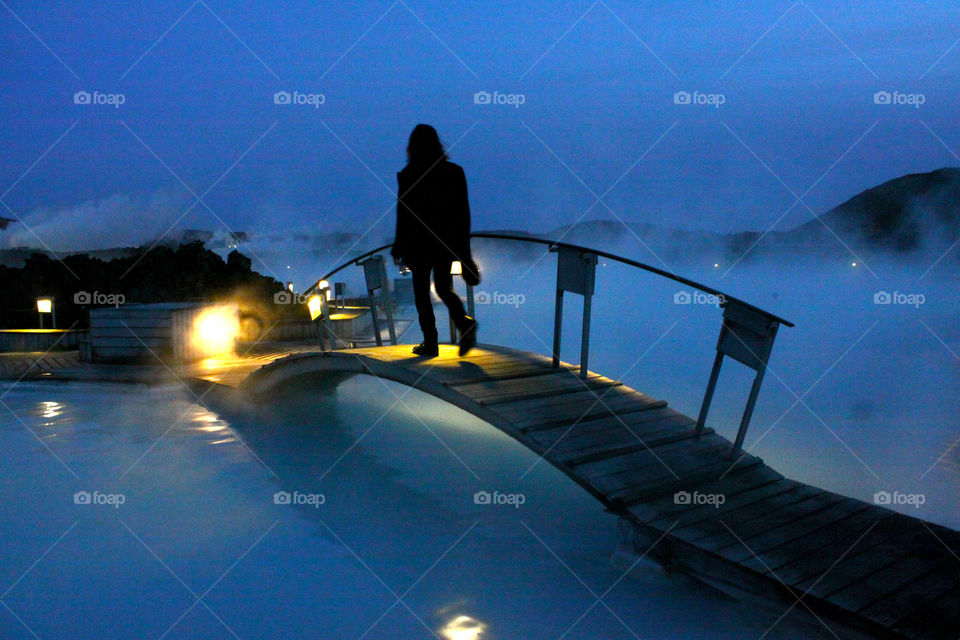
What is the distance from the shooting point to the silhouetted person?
6074 millimetres

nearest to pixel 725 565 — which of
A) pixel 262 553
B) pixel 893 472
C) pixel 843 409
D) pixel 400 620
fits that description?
pixel 400 620

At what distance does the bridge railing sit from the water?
1461 millimetres

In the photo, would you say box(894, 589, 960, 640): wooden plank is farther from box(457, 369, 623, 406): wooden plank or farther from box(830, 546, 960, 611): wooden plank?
box(457, 369, 623, 406): wooden plank

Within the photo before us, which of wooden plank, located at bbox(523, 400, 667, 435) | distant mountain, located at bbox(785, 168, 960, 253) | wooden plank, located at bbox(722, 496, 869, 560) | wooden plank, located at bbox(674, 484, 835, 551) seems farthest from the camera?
distant mountain, located at bbox(785, 168, 960, 253)

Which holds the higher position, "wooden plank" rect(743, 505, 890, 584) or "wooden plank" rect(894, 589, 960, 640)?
"wooden plank" rect(743, 505, 890, 584)

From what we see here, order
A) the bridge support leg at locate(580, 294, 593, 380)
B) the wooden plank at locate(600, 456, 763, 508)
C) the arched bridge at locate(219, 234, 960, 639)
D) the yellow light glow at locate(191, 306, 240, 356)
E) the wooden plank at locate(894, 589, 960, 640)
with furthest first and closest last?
the yellow light glow at locate(191, 306, 240, 356) < the bridge support leg at locate(580, 294, 593, 380) < the wooden plank at locate(600, 456, 763, 508) < the arched bridge at locate(219, 234, 960, 639) < the wooden plank at locate(894, 589, 960, 640)

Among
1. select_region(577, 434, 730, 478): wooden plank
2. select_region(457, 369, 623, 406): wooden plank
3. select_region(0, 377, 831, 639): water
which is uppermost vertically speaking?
select_region(457, 369, 623, 406): wooden plank

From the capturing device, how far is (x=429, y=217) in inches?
244

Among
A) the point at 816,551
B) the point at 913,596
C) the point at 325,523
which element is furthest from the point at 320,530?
the point at 913,596

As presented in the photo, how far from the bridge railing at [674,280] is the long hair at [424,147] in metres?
0.96

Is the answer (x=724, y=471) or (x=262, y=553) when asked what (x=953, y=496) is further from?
(x=262, y=553)

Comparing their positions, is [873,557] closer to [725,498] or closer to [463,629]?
[725,498]

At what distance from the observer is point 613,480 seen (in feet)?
15.2

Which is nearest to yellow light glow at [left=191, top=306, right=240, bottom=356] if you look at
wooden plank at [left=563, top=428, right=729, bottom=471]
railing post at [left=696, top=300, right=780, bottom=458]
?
wooden plank at [left=563, top=428, right=729, bottom=471]
